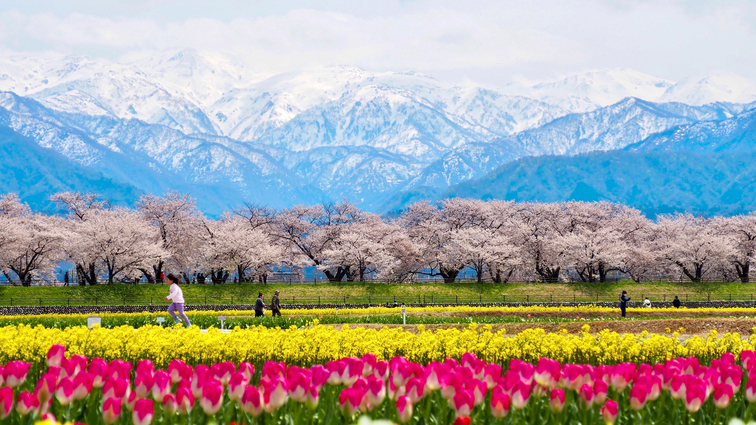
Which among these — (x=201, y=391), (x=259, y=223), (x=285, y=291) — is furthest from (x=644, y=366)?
(x=259, y=223)

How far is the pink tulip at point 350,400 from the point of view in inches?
212

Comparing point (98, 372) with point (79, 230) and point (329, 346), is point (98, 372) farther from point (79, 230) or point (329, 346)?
point (79, 230)

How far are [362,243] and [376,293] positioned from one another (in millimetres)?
9355

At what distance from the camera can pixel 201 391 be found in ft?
19.4

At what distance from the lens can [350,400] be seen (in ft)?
17.8

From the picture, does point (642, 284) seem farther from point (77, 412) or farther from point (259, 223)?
point (77, 412)

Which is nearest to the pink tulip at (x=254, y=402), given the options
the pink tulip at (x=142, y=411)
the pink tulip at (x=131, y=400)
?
the pink tulip at (x=142, y=411)

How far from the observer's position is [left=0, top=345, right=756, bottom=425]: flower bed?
17.8 ft

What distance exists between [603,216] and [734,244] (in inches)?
549

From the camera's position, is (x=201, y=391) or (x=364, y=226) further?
(x=364, y=226)

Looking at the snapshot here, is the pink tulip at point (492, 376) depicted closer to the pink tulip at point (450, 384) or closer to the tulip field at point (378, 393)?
the tulip field at point (378, 393)

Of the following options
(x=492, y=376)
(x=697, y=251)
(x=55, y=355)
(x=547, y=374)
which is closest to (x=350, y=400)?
(x=492, y=376)

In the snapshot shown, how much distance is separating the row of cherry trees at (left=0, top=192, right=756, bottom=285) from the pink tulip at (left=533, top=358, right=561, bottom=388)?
193ft

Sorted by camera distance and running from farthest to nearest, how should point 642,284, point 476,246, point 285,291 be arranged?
point 476,246 → point 642,284 → point 285,291
